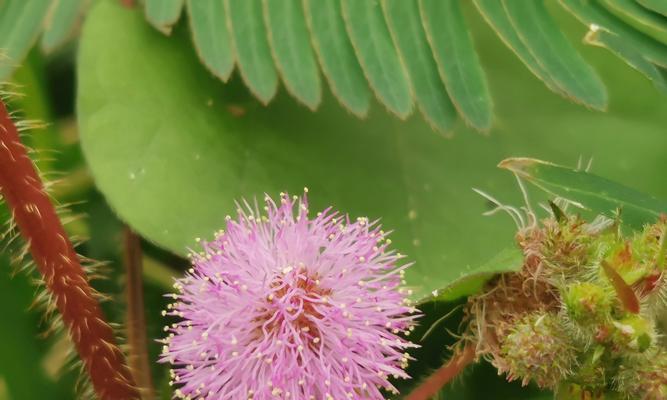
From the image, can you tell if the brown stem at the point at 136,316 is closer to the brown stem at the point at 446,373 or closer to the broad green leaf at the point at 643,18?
the brown stem at the point at 446,373

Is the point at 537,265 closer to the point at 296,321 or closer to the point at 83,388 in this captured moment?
the point at 296,321

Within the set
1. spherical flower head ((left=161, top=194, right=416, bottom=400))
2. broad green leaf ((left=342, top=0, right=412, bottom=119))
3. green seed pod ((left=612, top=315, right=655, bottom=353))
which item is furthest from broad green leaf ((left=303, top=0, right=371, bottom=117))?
green seed pod ((left=612, top=315, right=655, bottom=353))

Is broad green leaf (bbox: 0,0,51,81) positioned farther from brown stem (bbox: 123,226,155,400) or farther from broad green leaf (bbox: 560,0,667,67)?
broad green leaf (bbox: 560,0,667,67)

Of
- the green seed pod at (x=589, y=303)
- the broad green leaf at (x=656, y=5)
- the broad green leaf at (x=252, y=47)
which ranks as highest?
the broad green leaf at (x=656, y=5)

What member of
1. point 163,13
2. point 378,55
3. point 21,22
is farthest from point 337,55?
point 21,22

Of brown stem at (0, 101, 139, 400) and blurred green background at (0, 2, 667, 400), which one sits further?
blurred green background at (0, 2, 667, 400)

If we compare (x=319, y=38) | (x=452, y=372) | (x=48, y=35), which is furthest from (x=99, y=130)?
(x=452, y=372)

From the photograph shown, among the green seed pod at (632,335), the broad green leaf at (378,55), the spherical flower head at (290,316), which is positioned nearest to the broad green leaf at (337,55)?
the broad green leaf at (378,55)
